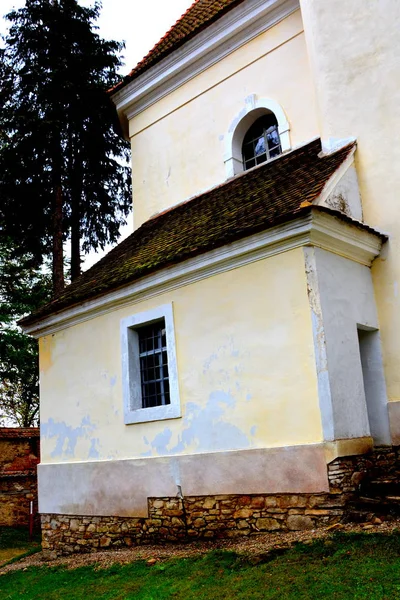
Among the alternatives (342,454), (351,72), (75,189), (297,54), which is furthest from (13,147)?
(342,454)

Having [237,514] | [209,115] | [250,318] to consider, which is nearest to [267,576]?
[237,514]

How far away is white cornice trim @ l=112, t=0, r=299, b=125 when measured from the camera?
Result: 38.2 feet

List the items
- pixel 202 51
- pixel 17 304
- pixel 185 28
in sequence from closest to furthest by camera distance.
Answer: pixel 202 51, pixel 185 28, pixel 17 304

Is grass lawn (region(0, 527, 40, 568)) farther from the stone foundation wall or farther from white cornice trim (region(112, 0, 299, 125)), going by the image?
white cornice trim (region(112, 0, 299, 125))

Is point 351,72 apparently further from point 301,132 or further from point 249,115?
point 249,115

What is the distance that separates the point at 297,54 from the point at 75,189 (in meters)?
9.14

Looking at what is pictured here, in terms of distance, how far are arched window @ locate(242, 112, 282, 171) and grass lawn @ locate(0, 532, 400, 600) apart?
7672 millimetres

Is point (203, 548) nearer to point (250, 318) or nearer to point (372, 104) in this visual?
point (250, 318)

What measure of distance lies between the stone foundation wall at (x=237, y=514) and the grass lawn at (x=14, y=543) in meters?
3.42

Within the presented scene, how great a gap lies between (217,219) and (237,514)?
4.54 m

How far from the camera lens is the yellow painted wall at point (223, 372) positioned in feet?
25.4

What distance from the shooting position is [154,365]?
985 cm

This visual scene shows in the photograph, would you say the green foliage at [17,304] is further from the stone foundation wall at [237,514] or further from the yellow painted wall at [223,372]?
the stone foundation wall at [237,514]

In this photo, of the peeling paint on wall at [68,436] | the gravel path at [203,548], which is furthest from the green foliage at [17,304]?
the gravel path at [203,548]
